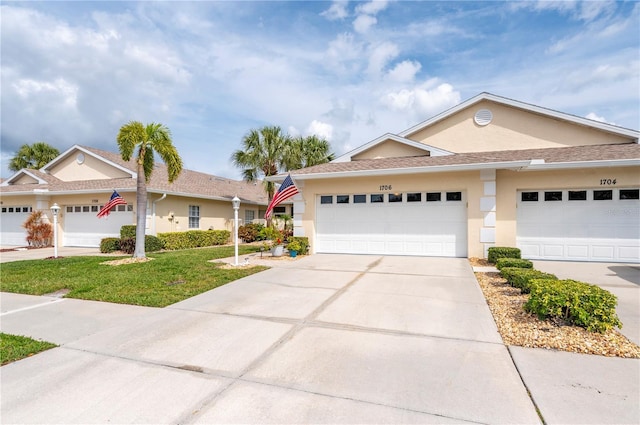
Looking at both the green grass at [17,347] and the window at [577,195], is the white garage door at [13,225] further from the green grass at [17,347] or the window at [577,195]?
the window at [577,195]

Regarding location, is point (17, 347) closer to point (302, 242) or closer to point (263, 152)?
point (302, 242)

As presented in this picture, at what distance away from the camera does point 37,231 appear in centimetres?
1777

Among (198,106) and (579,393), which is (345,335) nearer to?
(579,393)

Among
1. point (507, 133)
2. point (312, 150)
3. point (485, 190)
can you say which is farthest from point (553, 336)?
point (312, 150)

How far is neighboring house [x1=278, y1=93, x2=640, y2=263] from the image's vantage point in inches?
409

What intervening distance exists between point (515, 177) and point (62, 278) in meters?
14.0

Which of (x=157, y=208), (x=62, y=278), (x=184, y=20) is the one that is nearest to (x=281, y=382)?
(x=62, y=278)

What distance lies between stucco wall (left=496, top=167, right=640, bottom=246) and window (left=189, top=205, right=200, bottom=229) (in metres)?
16.0

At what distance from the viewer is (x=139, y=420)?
2635mm

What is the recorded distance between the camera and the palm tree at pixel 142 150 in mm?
11320

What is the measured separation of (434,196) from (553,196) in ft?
12.5

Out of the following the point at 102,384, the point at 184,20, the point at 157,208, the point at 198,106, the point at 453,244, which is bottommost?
the point at 102,384

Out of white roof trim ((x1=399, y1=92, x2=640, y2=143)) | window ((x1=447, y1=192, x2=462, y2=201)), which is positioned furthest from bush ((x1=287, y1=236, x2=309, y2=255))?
white roof trim ((x1=399, y1=92, x2=640, y2=143))

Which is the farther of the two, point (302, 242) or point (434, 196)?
point (302, 242)
